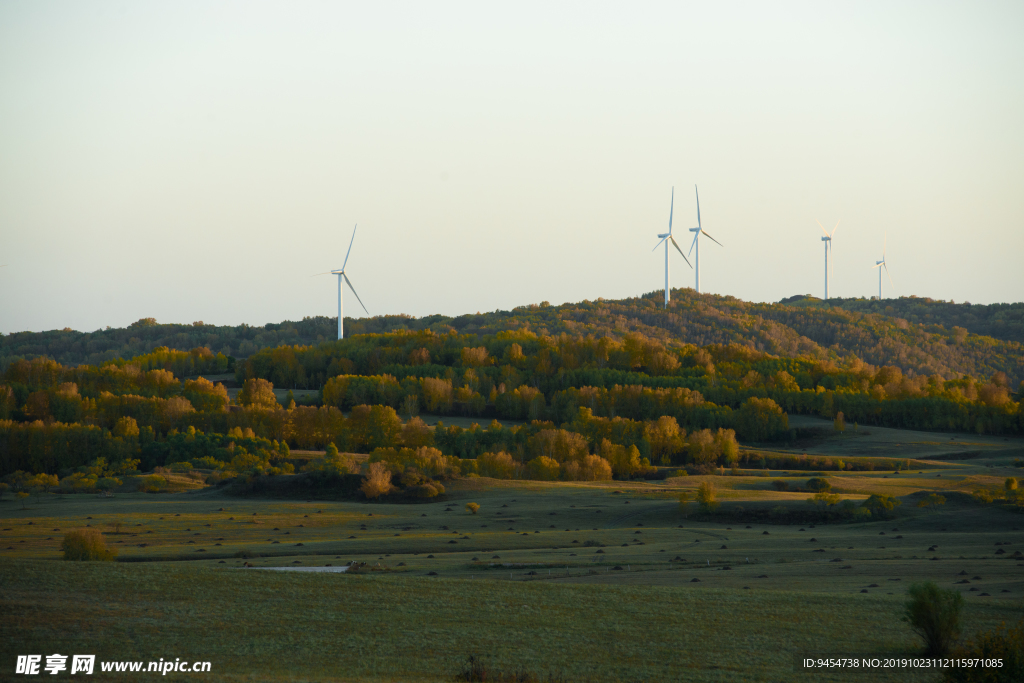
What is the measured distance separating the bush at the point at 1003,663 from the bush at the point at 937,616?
4728mm

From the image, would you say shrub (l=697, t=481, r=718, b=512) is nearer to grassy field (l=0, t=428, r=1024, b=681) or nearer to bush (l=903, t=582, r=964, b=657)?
grassy field (l=0, t=428, r=1024, b=681)

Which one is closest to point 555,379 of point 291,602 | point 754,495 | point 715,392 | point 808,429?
point 715,392

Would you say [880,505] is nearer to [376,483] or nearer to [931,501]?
[931,501]

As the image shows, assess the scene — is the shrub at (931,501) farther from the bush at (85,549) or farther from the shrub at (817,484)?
the bush at (85,549)

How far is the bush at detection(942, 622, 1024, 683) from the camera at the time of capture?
26156 millimetres

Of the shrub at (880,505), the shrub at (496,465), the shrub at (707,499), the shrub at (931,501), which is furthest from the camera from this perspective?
the shrub at (496,465)

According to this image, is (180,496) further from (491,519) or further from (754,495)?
(754,495)

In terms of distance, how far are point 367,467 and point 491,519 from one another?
35889 mm

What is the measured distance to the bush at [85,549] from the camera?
54906mm

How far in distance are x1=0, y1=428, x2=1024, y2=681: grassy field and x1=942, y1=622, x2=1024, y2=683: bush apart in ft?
13.3

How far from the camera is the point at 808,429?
15862 cm

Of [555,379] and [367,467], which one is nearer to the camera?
[367,467]

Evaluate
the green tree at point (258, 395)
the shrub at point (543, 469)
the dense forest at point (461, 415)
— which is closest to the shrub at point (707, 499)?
the dense forest at point (461, 415)

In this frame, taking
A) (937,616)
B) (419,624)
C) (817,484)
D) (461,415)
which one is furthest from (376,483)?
(461,415)
